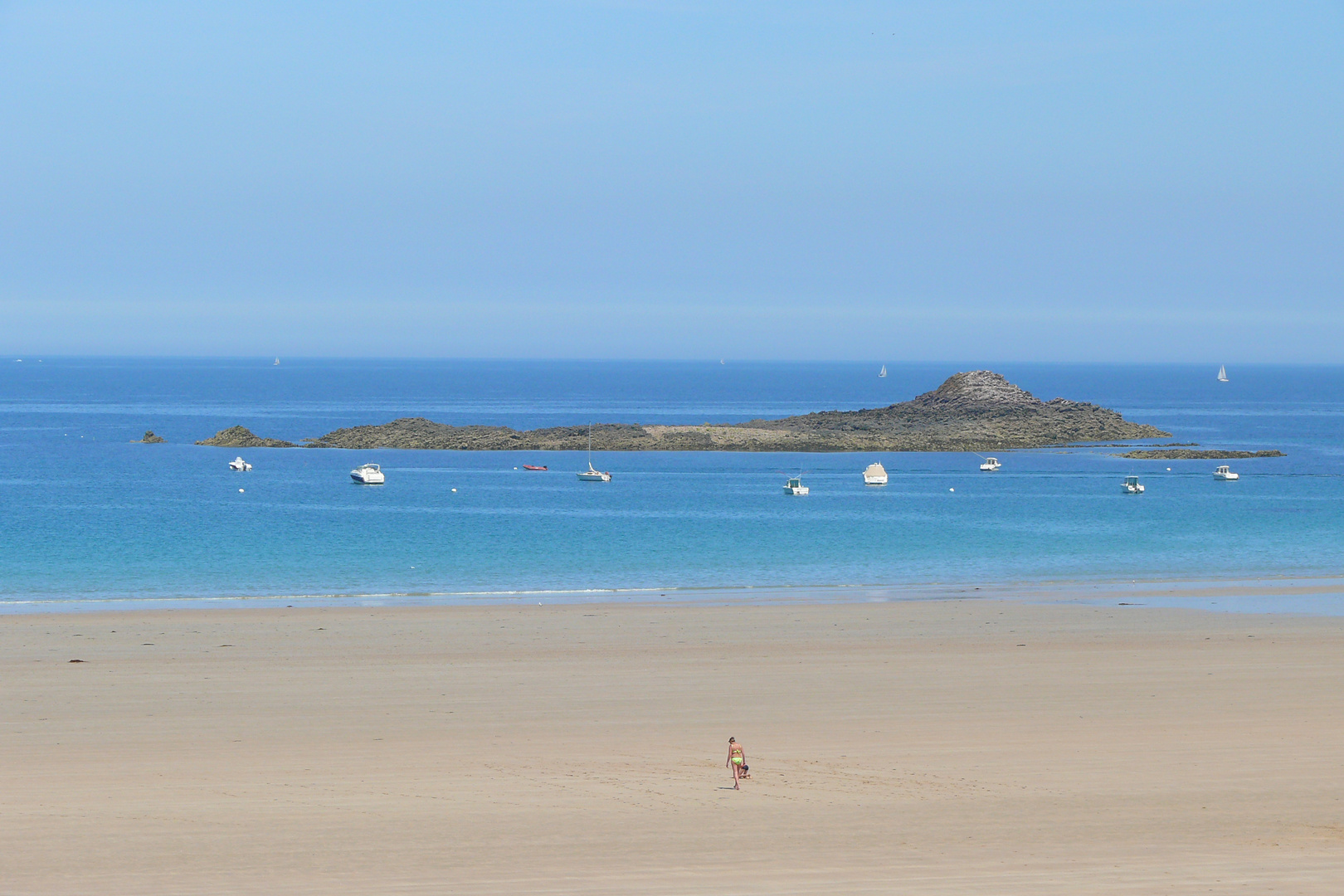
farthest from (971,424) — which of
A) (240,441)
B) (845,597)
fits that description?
(845,597)

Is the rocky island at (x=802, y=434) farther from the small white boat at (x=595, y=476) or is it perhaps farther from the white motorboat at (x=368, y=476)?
the white motorboat at (x=368, y=476)

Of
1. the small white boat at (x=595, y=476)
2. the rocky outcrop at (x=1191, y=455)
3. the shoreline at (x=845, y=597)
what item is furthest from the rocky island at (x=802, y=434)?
the shoreline at (x=845, y=597)

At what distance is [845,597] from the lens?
122 ft

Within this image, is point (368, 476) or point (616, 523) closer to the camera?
point (616, 523)

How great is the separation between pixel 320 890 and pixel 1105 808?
9.89 m

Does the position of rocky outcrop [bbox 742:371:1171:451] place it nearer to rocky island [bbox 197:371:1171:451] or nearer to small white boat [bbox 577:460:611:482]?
rocky island [bbox 197:371:1171:451]

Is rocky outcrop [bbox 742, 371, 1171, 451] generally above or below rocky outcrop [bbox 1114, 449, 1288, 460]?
above

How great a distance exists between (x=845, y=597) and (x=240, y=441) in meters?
81.9

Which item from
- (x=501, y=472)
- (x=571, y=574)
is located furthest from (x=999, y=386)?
(x=571, y=574)

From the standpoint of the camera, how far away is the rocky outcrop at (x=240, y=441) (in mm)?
106625

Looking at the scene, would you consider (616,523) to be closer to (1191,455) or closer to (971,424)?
(1191,455)

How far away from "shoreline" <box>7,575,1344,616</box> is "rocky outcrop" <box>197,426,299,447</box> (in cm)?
7258

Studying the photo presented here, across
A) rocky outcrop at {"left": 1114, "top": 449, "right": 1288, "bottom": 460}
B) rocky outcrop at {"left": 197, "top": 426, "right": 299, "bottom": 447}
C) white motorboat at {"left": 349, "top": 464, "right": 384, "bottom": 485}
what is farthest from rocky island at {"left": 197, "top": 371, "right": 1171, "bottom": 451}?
white motorboat at {"left": 349, "top": 464, "right": 384, "bottom": 485}

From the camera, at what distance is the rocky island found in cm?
10606
